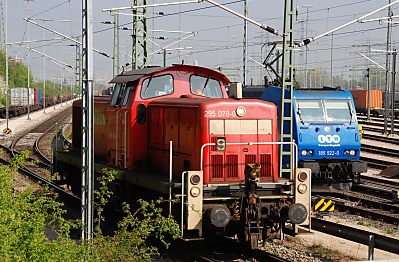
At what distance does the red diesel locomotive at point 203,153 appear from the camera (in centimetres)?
1133

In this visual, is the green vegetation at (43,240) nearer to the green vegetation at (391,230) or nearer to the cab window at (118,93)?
the cab window at (118,93)

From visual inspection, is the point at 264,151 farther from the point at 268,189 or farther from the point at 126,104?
the point at 126,104

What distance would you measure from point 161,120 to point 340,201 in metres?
7.91

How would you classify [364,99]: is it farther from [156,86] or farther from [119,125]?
[156,86]

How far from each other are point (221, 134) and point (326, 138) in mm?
7728

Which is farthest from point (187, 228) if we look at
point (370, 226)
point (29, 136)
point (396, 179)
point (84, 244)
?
point (29, 136)

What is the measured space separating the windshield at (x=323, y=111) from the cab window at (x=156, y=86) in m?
6.45

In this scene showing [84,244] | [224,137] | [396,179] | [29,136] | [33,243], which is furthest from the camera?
[29,136]

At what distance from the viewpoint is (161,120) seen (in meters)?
13.0

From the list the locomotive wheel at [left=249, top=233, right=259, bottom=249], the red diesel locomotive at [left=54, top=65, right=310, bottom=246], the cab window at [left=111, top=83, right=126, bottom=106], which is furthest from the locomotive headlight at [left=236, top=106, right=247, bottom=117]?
the cab window at [left=111, top=83, right=126, bottom=106]

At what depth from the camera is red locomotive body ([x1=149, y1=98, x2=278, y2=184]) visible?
38.7 feet

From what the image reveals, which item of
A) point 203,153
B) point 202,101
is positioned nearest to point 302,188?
point 203,153

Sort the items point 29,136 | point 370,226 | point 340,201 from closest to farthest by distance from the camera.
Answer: point 370,226, point 340,201, point 29,136

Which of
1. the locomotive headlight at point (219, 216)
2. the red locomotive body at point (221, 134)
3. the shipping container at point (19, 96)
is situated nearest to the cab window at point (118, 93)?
the red locomotive body at point (221, 134)
